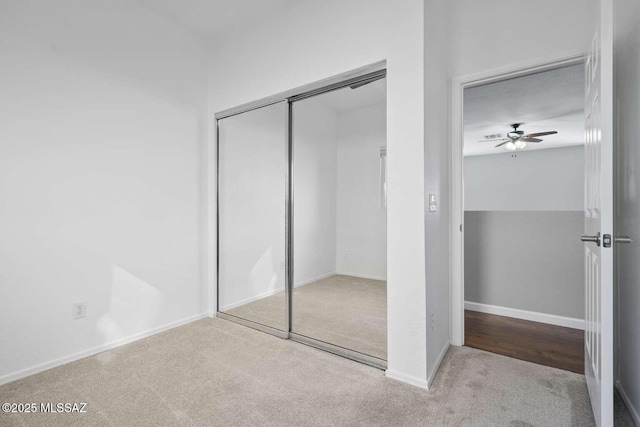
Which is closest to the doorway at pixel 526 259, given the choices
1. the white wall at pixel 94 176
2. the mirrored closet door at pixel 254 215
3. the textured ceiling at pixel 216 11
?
the mirrored closet door at pixel 254 215

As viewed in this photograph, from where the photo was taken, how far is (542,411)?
169 cm

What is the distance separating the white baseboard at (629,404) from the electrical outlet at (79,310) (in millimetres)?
3437

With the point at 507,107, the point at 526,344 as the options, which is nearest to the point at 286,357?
the point at 526,344

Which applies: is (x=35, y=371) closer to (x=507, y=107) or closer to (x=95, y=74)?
(x=95, y=74)

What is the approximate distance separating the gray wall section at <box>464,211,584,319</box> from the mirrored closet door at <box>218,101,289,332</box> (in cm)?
208

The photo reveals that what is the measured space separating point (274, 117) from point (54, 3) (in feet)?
5.57

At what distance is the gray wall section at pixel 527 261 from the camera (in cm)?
292

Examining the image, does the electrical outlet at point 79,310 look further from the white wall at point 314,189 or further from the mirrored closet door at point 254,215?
the white wall at point 314,189

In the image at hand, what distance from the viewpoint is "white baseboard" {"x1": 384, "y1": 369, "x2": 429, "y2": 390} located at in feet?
6.31

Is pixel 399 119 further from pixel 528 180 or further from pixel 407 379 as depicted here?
pixel 528 180

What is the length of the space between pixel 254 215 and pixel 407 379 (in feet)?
6.28

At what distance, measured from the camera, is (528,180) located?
25.9 ft

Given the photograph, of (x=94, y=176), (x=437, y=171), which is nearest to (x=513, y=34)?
(x=437, y=171)

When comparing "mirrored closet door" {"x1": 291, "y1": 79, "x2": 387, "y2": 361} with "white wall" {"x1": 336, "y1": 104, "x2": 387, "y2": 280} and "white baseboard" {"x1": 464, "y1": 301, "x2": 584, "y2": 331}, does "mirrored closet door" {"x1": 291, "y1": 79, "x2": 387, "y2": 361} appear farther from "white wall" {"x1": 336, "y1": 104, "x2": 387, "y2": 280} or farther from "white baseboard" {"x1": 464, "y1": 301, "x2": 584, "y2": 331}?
"white baseboard" {"x1": 464, "y1": 301, "x2": 584, "y2": 331}
